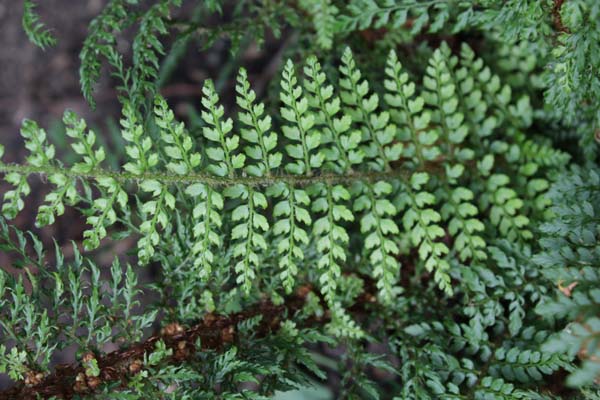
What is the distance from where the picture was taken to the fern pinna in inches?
66.2

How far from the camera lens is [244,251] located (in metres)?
1.73

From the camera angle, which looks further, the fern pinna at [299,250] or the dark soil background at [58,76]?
the dark soil background at [58,76]

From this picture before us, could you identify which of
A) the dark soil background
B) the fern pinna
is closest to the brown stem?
the fern pinna

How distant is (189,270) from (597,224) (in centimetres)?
128

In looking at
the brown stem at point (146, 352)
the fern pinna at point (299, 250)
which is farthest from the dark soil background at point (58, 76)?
the brown stem at point (146, 352)

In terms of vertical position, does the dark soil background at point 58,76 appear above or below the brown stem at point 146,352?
above

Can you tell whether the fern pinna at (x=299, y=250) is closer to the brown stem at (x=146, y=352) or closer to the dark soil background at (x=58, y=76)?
the brown stem at (x=146, y=352)

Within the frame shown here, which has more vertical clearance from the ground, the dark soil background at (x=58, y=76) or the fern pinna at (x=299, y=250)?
the dark soil background at (x=58, y=76)

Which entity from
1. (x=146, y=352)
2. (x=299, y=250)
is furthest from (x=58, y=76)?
(x=299, y=250)

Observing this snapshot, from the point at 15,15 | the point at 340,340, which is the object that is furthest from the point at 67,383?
the point at 15,15

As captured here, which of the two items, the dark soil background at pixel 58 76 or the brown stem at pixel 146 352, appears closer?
the brown stem at pixel 146 352

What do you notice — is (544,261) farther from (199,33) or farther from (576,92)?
(199,33)

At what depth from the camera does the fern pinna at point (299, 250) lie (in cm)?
168

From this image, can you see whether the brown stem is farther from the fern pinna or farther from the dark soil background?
the dark soil background
